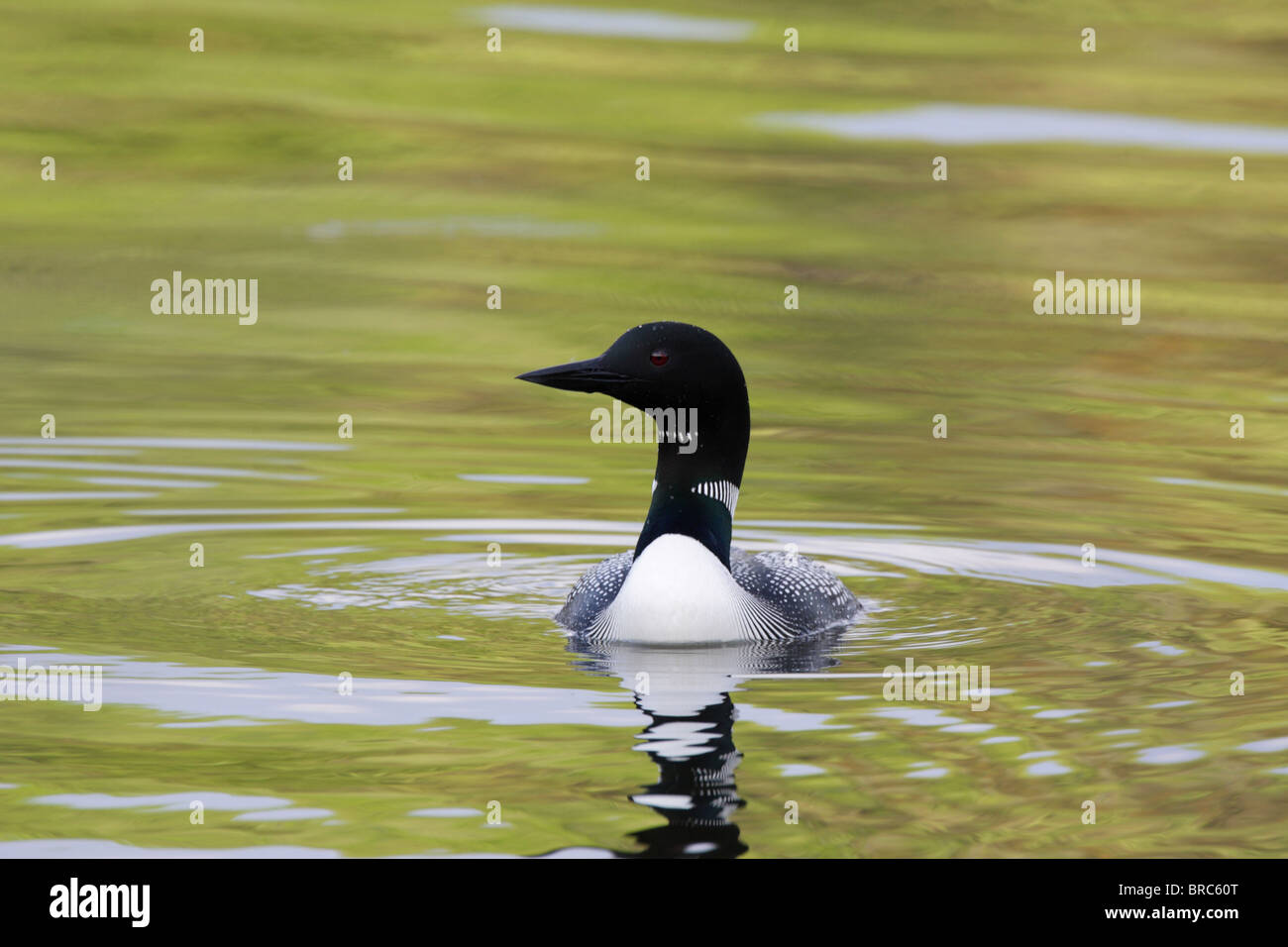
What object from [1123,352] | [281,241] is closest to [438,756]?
[1123,352]

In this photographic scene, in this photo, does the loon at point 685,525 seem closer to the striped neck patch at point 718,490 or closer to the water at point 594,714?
the striped neck patch at point 718,490

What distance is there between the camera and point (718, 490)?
8.10m

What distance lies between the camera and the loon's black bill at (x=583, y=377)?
7.75 metres

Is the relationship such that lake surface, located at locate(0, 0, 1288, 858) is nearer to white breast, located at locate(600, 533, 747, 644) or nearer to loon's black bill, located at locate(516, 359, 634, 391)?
white breast, located at locate(600, 533, 747, 644)

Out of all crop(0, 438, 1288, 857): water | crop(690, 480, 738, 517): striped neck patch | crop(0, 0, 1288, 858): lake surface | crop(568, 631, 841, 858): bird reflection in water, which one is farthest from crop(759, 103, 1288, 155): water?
crop(568, 631, 841, 858): bird reflection in water

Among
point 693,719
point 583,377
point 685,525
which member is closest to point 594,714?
point 693,719

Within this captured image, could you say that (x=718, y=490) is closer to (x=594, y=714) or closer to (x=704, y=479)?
(x=704, y=479)

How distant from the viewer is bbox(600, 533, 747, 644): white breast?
7.81m

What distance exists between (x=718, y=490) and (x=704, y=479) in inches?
2.8

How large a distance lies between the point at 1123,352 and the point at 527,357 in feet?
13.1

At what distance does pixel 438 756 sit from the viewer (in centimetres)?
633

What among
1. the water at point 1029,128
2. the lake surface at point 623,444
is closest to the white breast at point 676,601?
the lake surface at point 623,444

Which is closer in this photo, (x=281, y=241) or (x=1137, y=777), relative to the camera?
(x=1137, y=777)

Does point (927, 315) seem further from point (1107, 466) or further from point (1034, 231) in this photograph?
point (1107, 466)
